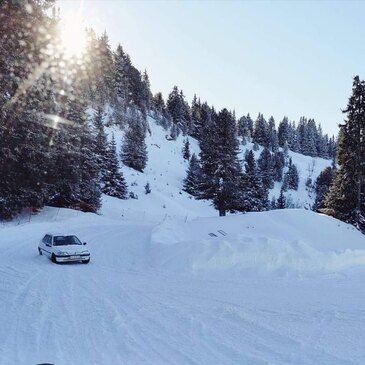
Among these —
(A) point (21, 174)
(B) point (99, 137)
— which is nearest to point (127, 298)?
(A) point (21, 174)

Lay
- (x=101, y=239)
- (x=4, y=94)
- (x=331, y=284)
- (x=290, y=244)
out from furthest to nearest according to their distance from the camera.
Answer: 1. (x=101, y=239)
2. (x=290, y=244)
3. (x=331, y=284)
4. (x=4, y=94)

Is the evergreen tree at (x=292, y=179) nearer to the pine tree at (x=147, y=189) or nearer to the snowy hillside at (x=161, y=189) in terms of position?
the snowy hillside at (x=161, y=189)

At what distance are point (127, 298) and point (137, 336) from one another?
3.76 metres

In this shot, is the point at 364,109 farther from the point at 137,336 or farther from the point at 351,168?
the point at 137,336

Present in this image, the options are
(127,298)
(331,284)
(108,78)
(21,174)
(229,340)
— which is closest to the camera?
(229,340)

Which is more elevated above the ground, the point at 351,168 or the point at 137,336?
the point at 351,168

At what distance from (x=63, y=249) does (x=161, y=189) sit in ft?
168

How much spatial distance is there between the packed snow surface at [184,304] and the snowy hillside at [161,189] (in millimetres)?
22627

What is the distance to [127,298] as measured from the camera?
12039 millimetres

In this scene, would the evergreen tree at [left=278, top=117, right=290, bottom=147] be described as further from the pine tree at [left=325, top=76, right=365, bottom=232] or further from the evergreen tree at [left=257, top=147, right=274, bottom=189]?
the pine tree at [left=325, top=76, right=365, bottom=232]

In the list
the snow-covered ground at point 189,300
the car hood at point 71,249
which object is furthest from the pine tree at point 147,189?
the car hood at point 71,249

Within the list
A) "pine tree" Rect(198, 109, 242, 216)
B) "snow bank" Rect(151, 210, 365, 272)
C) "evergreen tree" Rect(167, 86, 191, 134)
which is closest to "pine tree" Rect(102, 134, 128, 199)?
"pine tree" Rect(198, 109, 242, 216)

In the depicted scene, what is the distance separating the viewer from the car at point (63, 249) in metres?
18.8

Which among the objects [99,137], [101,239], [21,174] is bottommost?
[101,239]
